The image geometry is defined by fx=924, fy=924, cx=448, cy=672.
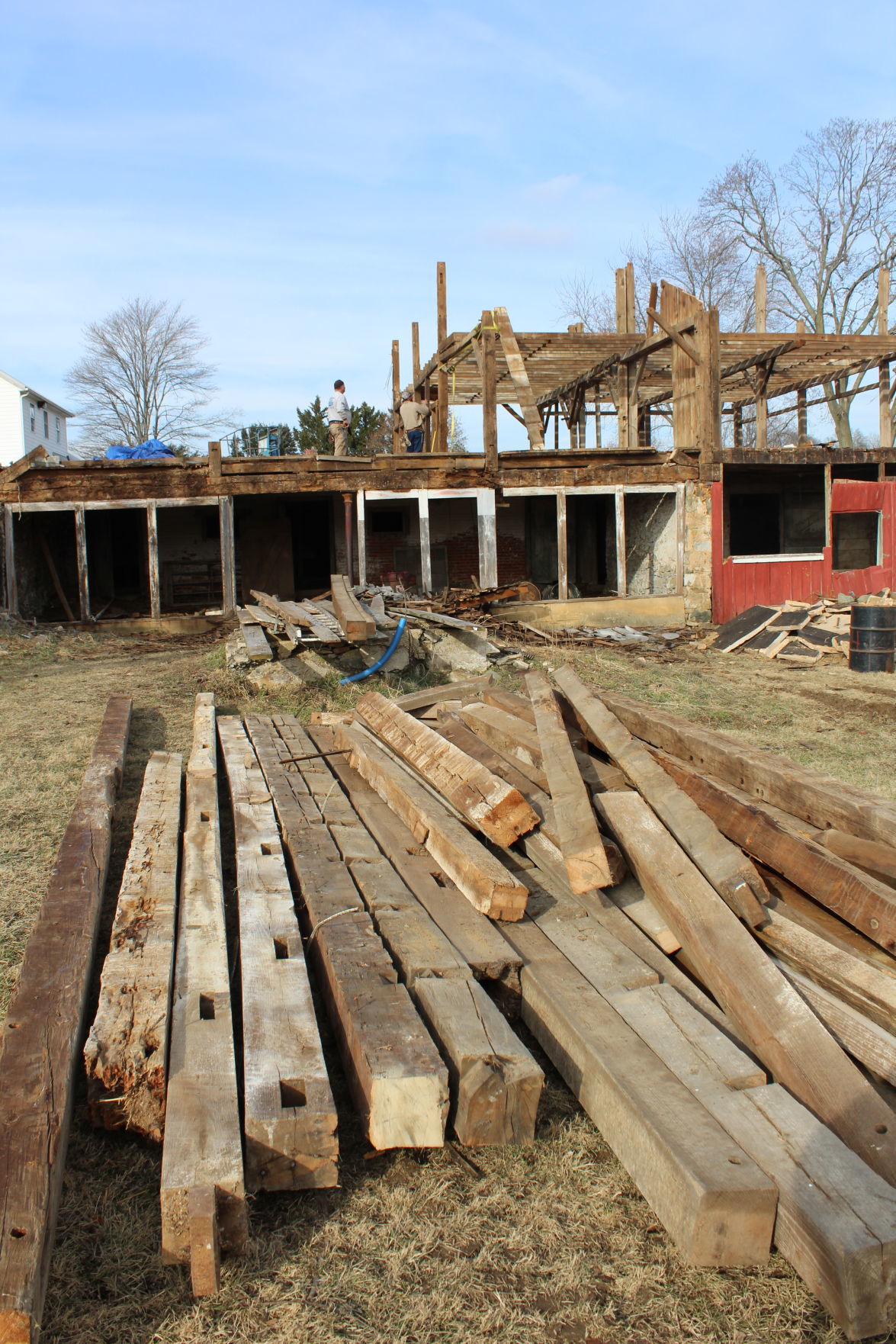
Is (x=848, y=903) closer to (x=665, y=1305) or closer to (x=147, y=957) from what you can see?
(x=665, y=1305)

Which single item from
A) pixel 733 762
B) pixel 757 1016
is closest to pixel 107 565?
pixel 733 762

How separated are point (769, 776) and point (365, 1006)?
A: 7.17 ft

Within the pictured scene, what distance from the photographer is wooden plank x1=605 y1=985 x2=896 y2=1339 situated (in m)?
1.92

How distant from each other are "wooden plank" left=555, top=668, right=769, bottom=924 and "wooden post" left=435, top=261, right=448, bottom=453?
11.9 meters

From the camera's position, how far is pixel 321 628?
29.8 feet

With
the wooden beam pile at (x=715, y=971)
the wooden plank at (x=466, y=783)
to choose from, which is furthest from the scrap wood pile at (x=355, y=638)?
the wooden beam pile at (x=715, y=971)

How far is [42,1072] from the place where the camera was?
99.7 inches

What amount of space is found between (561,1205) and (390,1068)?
548mm

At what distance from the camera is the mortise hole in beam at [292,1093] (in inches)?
94.0

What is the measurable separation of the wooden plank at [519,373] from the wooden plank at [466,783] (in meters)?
10.6

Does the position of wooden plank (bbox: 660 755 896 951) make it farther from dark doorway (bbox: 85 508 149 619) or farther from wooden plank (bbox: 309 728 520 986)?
dark doorway (bbox: 85 508 149 619)

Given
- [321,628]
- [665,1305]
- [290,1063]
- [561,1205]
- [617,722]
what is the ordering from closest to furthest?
1. [665,1305]
2. [561,1205]
3. [290,1063]
4. [617,722]
5. [321,628]

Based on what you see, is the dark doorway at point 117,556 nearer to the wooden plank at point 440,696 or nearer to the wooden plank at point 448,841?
the wooden plank at point 440,696

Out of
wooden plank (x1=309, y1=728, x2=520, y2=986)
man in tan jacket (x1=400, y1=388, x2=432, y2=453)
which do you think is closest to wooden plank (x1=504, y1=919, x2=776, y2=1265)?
wooden plank (x1=309, y1=728, x2=520, y2=986)
